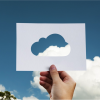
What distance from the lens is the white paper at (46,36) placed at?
2725 millimetres

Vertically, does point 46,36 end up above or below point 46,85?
above

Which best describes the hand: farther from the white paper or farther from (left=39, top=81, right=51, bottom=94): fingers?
(left=39, top=81, right=51, bottom=94): fingers

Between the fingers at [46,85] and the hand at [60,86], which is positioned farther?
the fingers at [46,85]

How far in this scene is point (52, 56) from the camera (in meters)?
2.76

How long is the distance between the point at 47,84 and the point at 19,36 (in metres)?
1.14

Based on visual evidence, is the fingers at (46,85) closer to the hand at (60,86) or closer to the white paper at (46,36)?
the hand at (60,86)

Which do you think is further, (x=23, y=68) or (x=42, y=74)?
(x=42, y=74)

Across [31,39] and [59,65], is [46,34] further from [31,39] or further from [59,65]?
[59,65]

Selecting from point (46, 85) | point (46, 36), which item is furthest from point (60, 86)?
point (46, 36)

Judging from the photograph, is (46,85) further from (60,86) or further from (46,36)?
(46,36)

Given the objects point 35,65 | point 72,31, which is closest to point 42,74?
point 35,65

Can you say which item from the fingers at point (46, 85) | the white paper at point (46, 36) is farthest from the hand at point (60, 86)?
the fingers at point (46, 85)

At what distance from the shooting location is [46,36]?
2.78 metres

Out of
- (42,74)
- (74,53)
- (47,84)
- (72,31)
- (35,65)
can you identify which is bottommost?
(47,84)
